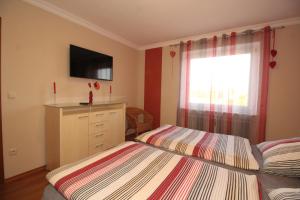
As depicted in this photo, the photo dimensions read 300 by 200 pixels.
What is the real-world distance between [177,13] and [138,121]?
2422 mm

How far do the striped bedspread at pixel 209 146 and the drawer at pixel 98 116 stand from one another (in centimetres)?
102

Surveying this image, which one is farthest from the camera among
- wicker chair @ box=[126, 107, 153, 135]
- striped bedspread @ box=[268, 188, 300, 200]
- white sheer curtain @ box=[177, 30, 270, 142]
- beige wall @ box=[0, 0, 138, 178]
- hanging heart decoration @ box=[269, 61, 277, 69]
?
wicker chair @ box=[126, 107, 153, 135]

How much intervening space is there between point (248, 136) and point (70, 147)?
317cm

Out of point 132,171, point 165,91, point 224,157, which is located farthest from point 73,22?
point 224,157

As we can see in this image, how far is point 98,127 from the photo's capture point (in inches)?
105

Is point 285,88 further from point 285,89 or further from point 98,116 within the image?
point 98,116

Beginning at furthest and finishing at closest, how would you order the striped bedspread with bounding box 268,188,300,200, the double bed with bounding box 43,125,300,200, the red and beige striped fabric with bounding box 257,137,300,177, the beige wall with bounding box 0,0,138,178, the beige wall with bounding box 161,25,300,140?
the beige wall with bounding box 161,25,300,140, the beige wall with bounding box 0,0,138,178, the red and beige striped fabric with bounding box 257,137,300,177, the double bed with bounding box 43,125,300,200, the striped bedspread with bounding box 268,188,300,200

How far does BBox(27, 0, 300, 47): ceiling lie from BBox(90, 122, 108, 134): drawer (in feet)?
6.31

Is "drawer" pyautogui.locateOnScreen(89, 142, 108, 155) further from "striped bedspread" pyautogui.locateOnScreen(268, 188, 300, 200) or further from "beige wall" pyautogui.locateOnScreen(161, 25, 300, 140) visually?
"beige wall" pyautogui.locateOnScreen(161, 25, 300, 140)

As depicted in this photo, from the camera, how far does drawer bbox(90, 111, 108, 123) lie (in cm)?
252

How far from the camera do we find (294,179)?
1.16m

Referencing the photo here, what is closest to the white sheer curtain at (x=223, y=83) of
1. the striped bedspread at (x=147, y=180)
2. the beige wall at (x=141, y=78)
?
the beige wall at (x=141, y=78)

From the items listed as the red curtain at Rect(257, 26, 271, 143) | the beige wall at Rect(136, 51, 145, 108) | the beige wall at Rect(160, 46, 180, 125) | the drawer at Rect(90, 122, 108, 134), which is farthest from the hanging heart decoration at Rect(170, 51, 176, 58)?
the drawer at Rect(90, 122, 108, 134)

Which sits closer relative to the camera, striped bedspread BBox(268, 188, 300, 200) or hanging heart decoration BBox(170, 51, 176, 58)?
striped bedspread BBox(268, 188, 300, 200)
